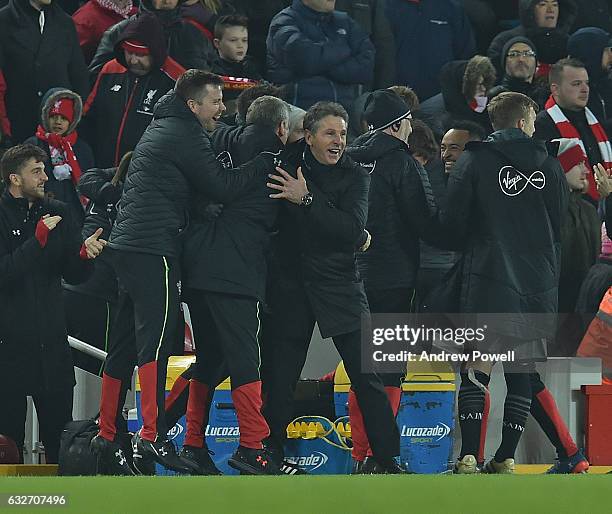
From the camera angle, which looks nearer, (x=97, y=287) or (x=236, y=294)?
(x=236, y=294)

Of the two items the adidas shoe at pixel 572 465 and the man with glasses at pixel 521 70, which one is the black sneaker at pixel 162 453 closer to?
the adidas shoe at pixel 572 465

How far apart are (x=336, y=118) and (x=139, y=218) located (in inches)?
41.0

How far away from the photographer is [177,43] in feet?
36.0

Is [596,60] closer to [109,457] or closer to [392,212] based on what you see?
[392,212]

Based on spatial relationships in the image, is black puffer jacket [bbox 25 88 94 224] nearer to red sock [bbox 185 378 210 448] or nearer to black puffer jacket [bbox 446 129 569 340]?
red sock [bbox 185 378 210 448]

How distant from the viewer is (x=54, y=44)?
10758 mm

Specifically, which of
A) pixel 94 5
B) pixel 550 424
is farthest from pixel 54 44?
pixel 550 424

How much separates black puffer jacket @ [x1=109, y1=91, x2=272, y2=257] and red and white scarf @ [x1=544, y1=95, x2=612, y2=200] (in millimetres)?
3001

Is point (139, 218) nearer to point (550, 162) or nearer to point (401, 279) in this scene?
point (401, 279)

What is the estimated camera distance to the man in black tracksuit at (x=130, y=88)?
10.5m

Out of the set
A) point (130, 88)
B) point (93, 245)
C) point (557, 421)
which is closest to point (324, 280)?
point (93, 245)

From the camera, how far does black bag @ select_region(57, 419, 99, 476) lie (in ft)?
27.0

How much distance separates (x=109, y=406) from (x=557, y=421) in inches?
88.6

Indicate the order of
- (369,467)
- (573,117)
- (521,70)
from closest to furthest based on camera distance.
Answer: (369,467)
(573,117)
(521,70)
